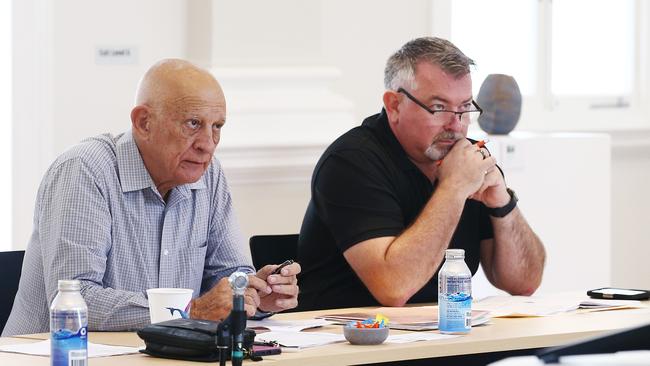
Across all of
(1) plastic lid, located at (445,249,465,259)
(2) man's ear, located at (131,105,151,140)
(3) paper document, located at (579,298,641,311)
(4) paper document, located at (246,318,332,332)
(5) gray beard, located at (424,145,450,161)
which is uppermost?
(2) man's ear, located at (131,105,151,140)

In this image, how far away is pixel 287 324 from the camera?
289cm

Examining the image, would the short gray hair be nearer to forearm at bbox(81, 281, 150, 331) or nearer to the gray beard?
the gray beard

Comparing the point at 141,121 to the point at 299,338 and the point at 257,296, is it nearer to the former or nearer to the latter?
the point at 257,296

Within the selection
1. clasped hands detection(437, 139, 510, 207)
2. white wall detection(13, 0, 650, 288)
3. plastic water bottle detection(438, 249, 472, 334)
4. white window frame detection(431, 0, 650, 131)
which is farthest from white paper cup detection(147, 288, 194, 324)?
white window frame detection(431, 0, 650, 131)

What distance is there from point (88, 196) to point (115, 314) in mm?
331

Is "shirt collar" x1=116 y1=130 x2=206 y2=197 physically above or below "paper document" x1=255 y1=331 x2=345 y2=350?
above

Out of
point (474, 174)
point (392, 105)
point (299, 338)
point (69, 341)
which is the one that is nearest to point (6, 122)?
point (392, 105)

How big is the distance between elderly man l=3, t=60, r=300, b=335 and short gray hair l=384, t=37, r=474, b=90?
0.74m

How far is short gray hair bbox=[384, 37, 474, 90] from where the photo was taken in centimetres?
359

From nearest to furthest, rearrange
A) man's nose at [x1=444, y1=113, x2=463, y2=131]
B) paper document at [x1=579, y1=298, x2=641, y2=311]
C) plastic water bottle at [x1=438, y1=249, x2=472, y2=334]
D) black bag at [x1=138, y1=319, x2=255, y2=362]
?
Answer: black bag at [x1=138, y1=319, x2=255, y2=362], plastic water bottle at [x1=438, y1=249, x2=472, y2=334], paper document at [x1=579, y1=298, x2=641, y2=311], man's nose at [x1=444, y1=113, x2=463, y2=131]

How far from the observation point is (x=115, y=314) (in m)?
2.77

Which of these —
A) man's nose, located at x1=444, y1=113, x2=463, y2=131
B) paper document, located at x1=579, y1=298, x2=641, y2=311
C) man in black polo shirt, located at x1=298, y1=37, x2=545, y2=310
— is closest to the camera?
paper document, located at x1=579, y1=298, x2=641, y2=311

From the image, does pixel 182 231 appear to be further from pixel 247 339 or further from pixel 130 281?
pixel 247 339

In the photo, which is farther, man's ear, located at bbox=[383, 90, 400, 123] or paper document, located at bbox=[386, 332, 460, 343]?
man's ear, located at bbox=[383, 90, 400, 123]
